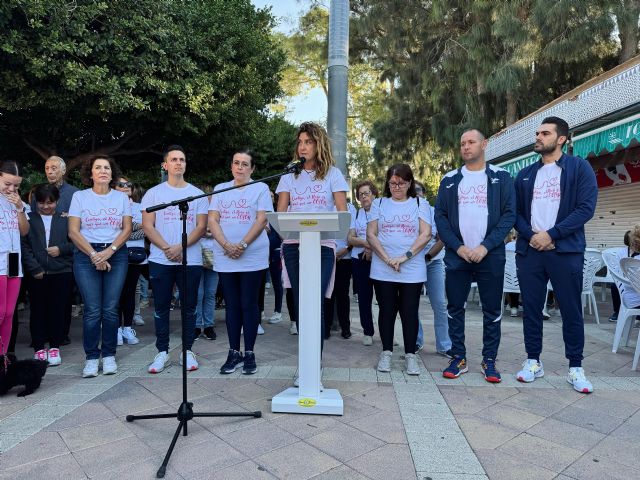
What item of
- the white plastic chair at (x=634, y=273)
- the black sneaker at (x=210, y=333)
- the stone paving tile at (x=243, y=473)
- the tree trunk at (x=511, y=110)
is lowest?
the black sneaker at (x=210, y=333)

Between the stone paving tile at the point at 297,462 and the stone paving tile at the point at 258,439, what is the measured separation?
2.4 inches

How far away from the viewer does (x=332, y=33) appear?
614 cm

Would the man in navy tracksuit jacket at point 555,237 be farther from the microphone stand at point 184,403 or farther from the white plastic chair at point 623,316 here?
the microphone stand at point 184,403

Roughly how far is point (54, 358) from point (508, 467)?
3865 millimetres

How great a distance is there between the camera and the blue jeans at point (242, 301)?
3754 mm

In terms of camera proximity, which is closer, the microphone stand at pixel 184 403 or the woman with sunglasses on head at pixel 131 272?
the microphone stand at pixel 184 403

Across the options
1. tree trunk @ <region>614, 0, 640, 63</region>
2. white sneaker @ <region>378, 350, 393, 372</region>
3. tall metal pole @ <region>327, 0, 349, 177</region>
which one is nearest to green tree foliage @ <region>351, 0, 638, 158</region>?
tree trunk @ <region>614, 0, 640, 63</region>

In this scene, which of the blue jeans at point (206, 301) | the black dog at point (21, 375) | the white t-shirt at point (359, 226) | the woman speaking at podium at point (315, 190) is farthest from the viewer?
the blue jeans at point (206, 301)

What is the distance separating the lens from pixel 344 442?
2.61 m

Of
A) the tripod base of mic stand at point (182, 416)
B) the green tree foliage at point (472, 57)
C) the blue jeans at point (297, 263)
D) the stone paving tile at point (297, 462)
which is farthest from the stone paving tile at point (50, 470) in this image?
the green tree foliage at point (472, 57)

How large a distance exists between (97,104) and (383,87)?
1945 centimetres

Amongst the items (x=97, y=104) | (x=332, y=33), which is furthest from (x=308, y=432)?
(x=97, y=104)

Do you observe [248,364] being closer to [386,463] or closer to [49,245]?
[386,463]

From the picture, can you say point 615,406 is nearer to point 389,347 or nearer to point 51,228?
point 389,347
